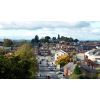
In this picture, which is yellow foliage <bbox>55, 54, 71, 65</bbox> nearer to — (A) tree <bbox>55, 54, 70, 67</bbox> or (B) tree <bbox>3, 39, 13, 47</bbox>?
(A) tree <bbox>55, 54, 70, 67</bbox>

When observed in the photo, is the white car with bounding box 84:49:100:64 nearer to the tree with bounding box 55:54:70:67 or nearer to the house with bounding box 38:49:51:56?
the tree with bounding box 55:54:70:67

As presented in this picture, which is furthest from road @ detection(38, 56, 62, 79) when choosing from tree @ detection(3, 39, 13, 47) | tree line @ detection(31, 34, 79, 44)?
tree @ detection(3, 39, 13, 47)

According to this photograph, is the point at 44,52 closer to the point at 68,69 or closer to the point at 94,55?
the point at 68,69

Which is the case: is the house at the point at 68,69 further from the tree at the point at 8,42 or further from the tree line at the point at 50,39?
the tree at the point at 8,42

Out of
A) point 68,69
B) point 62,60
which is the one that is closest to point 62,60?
point 62,60

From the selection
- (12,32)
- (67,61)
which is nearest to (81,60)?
(67,61)

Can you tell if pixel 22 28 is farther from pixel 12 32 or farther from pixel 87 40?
pixel 87 40

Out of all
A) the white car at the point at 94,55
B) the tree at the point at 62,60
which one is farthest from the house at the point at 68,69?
the white car at the point at 94,55

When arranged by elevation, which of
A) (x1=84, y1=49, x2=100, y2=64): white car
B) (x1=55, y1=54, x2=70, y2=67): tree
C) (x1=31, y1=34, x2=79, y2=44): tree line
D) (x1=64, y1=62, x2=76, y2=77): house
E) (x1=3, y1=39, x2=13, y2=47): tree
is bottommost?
(x1=64, y1=62, x2=76, y2=77): house

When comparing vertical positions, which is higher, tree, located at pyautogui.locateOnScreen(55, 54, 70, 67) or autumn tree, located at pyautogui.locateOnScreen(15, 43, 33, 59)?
autumn tree, located at pyautogui.locateOnScreen(15, 43, 33, 59)
